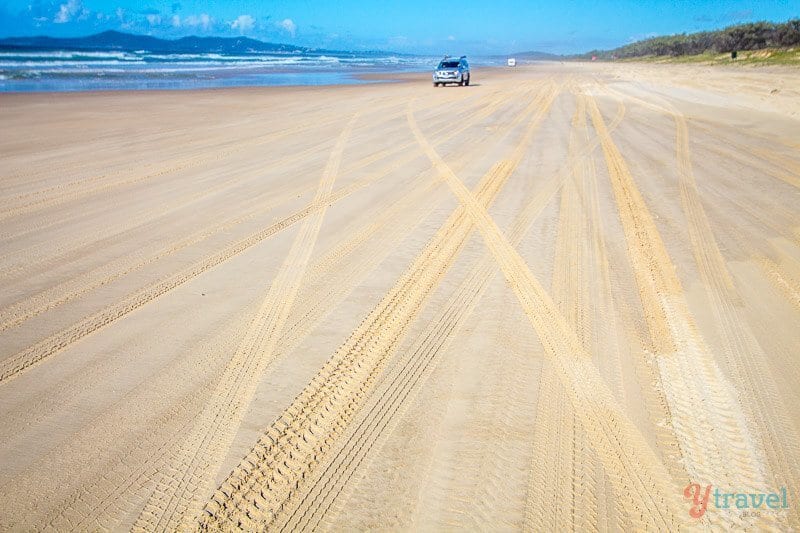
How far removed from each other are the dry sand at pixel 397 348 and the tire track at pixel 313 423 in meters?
0.01

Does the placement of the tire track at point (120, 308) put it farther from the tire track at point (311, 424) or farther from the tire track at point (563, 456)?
the tire track at point (563, 456)

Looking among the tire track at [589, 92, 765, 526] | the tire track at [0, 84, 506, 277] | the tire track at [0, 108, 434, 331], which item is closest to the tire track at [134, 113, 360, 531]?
the tire track at [0, 108, 434, 331]

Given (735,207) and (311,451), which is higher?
(735,207)

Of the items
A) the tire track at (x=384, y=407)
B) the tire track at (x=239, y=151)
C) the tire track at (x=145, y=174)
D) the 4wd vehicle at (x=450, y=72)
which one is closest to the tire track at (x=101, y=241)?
the tire track at (x=239, y=151)

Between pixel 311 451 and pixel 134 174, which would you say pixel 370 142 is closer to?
pixel 134 174

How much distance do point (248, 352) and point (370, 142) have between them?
26.1ft

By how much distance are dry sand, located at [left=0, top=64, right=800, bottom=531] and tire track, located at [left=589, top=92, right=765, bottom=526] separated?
0.02 metres

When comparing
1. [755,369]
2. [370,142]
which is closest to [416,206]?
[755,369]

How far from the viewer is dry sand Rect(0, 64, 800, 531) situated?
2312mm

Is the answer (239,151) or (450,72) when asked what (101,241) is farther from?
(450,72)

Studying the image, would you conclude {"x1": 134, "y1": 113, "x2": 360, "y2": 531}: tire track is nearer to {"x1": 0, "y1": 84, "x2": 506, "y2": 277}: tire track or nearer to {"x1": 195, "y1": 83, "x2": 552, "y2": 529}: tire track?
{"x1": 195, "y1": 83, "x2": 552, "y2": 529}: tire track

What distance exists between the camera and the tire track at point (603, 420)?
2.24 meters

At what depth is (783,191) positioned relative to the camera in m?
6.67

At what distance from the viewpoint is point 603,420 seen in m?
2.69
